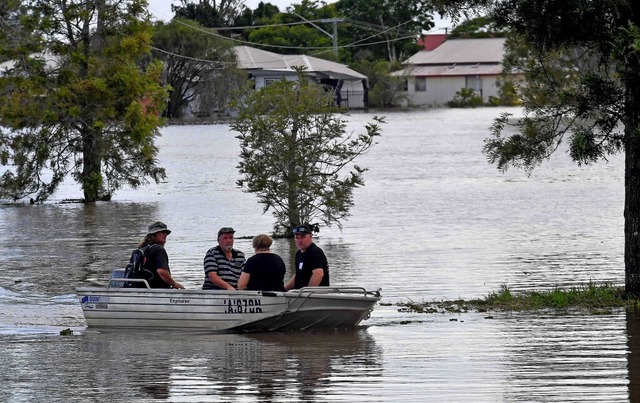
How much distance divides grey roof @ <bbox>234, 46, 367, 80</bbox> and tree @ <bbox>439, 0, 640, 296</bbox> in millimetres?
85393

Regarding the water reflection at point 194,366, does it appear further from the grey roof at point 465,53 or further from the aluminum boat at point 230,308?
the grey roof at point 465,53

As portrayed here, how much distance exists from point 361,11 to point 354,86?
1191cm

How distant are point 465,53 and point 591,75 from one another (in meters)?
118

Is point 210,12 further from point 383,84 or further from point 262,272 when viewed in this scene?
point 262,272

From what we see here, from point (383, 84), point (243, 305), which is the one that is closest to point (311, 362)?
point (243, 305)

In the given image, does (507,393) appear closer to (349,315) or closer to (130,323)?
(349,315)

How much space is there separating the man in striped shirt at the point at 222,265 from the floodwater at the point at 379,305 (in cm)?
75

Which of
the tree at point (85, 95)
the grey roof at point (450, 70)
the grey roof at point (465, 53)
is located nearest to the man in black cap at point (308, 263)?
the tree at point (85, 95)

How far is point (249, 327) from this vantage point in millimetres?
14000

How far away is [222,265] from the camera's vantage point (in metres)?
14.5

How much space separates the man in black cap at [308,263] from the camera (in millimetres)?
13938

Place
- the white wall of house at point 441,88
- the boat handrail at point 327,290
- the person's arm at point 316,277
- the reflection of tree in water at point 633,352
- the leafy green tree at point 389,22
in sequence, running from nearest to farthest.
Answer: the reflection of tree in water at point 633,352 < the boat handrail at point 327,290 < the person's arm at point 316,277 < the white wall of house at point 441,88 < the leafy green tree at point 389,22

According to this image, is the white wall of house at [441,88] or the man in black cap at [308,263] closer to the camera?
the man in black cap at [308,263]

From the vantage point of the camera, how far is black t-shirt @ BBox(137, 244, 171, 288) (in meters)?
14.3
